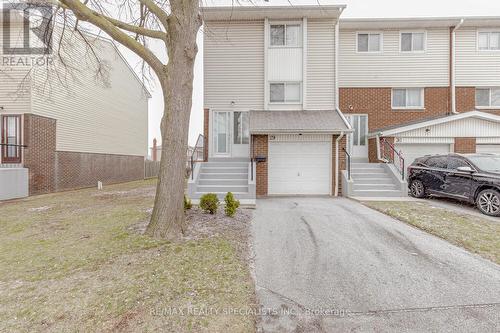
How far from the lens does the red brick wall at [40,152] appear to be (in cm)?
1179

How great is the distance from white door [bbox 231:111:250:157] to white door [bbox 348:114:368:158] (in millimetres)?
6203

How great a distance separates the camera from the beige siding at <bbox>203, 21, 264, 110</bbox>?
12.2m

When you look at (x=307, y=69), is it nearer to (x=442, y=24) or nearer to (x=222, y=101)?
(x=222, y=101)

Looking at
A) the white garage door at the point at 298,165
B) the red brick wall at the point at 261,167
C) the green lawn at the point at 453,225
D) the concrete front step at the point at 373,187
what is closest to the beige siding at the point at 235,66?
the red brick wall at the point at 261,167

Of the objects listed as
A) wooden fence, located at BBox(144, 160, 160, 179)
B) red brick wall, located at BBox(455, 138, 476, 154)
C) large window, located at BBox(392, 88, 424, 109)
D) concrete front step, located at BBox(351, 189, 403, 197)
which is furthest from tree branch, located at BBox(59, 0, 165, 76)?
wooden fence, located at BBox(144, 160, 160, 179)

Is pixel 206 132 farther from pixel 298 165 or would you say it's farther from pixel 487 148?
pixel 487 148

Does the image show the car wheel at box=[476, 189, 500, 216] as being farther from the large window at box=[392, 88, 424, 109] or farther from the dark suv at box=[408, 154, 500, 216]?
the large window at box=[392, 88, 424, 109]

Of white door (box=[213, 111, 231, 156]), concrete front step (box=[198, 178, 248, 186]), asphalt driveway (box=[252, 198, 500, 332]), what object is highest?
white door (box=[213, 111, 231, 156])

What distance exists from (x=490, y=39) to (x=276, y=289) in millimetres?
19362

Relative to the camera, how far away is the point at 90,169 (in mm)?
15859

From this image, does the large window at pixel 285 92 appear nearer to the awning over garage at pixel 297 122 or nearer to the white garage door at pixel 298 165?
the awning over garage at pixel 297 122

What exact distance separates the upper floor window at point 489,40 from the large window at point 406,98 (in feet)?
14.2


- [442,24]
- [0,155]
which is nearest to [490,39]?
[442,24]

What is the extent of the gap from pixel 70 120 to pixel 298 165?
13178 mm
